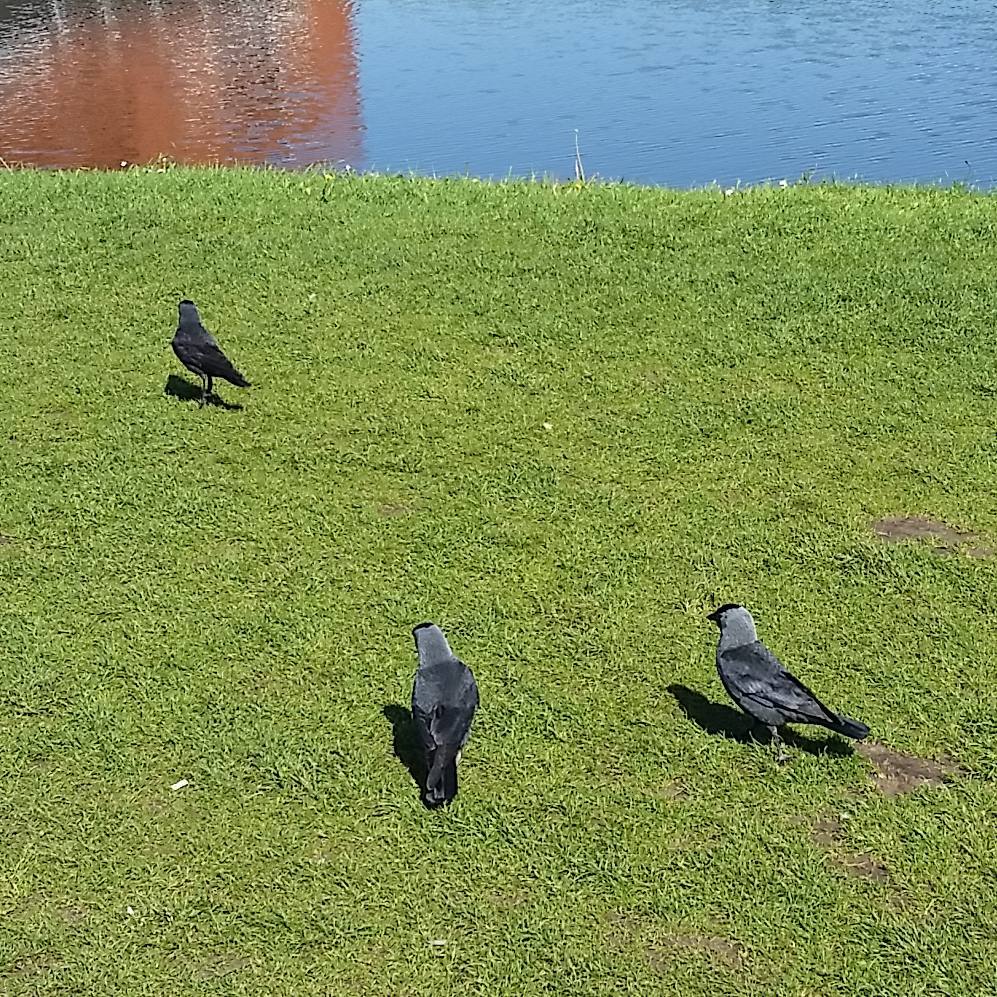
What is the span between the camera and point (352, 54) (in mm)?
19234

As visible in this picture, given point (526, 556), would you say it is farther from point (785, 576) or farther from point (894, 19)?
point (894, 19)

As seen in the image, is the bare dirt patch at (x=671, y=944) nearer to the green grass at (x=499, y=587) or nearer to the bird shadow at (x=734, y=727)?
the green grass at (x=499, y=587)

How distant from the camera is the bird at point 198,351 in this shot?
685cm

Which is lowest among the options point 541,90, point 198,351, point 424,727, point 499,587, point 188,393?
point 541,90

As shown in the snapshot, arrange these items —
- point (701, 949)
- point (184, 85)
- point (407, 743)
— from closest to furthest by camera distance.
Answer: point (701, 949), point (407, 743), point (184, 85)

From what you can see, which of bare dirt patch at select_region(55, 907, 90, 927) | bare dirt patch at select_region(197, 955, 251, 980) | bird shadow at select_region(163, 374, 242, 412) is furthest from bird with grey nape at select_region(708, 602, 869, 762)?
bird shadow at select_region(163, 374, 242, 412)

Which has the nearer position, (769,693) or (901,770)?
(769,693)

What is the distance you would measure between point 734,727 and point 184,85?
16.4 meters

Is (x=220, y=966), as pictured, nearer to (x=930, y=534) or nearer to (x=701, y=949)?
(x=701, y=949)

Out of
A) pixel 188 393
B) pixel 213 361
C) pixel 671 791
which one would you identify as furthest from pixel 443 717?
Result: pixel 188 393

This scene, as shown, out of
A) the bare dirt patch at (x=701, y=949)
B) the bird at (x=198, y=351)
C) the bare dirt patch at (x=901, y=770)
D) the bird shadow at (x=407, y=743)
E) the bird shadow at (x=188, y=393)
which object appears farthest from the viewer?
the bird shadow at (x=188, y=393)

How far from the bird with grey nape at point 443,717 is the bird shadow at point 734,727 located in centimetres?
91

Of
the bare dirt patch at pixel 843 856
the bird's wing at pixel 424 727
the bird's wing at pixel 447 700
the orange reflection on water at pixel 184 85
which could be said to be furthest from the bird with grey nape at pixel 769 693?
the orange reflection on water at pixel 184 85

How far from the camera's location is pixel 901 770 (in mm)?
4340
